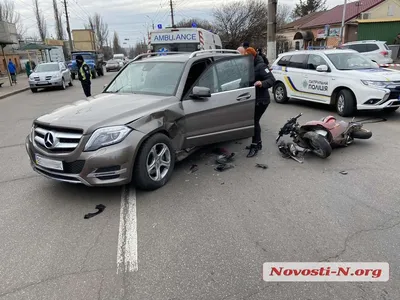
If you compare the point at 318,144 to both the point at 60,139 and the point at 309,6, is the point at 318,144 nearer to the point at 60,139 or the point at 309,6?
the point at 60,139

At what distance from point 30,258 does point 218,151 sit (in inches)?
141

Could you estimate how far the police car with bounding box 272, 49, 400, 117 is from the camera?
7.75 meters

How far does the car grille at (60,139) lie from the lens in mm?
3797

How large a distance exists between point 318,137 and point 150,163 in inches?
111

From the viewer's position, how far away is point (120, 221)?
3.60 m

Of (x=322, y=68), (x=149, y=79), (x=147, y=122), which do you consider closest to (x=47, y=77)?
(x=322, y=68)

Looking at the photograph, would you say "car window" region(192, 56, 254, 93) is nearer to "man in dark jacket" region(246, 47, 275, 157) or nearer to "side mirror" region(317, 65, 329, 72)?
"man in dark jacket" region(246, 47, 275, 157)

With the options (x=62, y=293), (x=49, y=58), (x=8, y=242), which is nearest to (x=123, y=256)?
(x=62, y=293)

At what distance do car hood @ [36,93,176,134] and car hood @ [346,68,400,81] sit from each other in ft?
18.6

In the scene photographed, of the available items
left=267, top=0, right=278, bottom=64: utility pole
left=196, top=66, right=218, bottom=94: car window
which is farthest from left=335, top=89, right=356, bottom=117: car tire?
left=267, top=0, right=278, bottom=64: utility pole

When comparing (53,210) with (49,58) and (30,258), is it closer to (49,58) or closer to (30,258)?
(30,258)

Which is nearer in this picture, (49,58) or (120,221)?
(120,221)

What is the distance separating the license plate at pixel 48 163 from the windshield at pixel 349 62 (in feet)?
25.4

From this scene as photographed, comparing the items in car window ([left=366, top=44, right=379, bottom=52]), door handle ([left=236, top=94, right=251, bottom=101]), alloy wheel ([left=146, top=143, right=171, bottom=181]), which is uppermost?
car window ([left=366, top=44, right=379, bottom=52])
